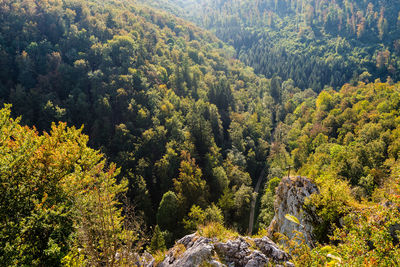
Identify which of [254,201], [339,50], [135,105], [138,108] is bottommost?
[254,201]

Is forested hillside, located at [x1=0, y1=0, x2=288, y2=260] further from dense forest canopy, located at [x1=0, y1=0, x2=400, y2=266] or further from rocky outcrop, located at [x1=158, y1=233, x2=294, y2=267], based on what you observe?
rocky outcrop, located at [x1=158, y1=233, x2=294, y2=267]

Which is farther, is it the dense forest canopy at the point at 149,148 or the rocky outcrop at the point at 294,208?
the rocky outcrop at the point at 294,208

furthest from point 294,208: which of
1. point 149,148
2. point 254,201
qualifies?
point 149,148

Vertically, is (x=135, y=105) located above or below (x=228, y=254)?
below

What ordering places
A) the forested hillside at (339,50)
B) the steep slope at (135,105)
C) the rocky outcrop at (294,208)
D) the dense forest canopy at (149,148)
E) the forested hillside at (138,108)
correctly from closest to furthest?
the dense forest canopy at (149,148), the rocky outcrop at (294,208), the forested hillside at (138,108), the steep slope at (135,105), the forested hillside at (339,50)

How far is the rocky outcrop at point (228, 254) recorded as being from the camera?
13586mm

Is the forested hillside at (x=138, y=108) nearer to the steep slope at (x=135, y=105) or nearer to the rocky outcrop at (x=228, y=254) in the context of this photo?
the steep slope at (x=135, y=105)

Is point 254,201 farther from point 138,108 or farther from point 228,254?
point 228,254

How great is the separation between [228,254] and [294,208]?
34.6ft

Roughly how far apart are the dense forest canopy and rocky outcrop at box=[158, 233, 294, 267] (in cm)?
167

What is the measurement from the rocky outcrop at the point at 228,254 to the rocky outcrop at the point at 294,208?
5.85m

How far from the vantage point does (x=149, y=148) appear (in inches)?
2311

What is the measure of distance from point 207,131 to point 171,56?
Result: 52.8 metres

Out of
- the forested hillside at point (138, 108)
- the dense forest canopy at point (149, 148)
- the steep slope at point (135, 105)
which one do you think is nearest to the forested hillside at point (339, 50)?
the dense forest canopy at point (149, 148)
